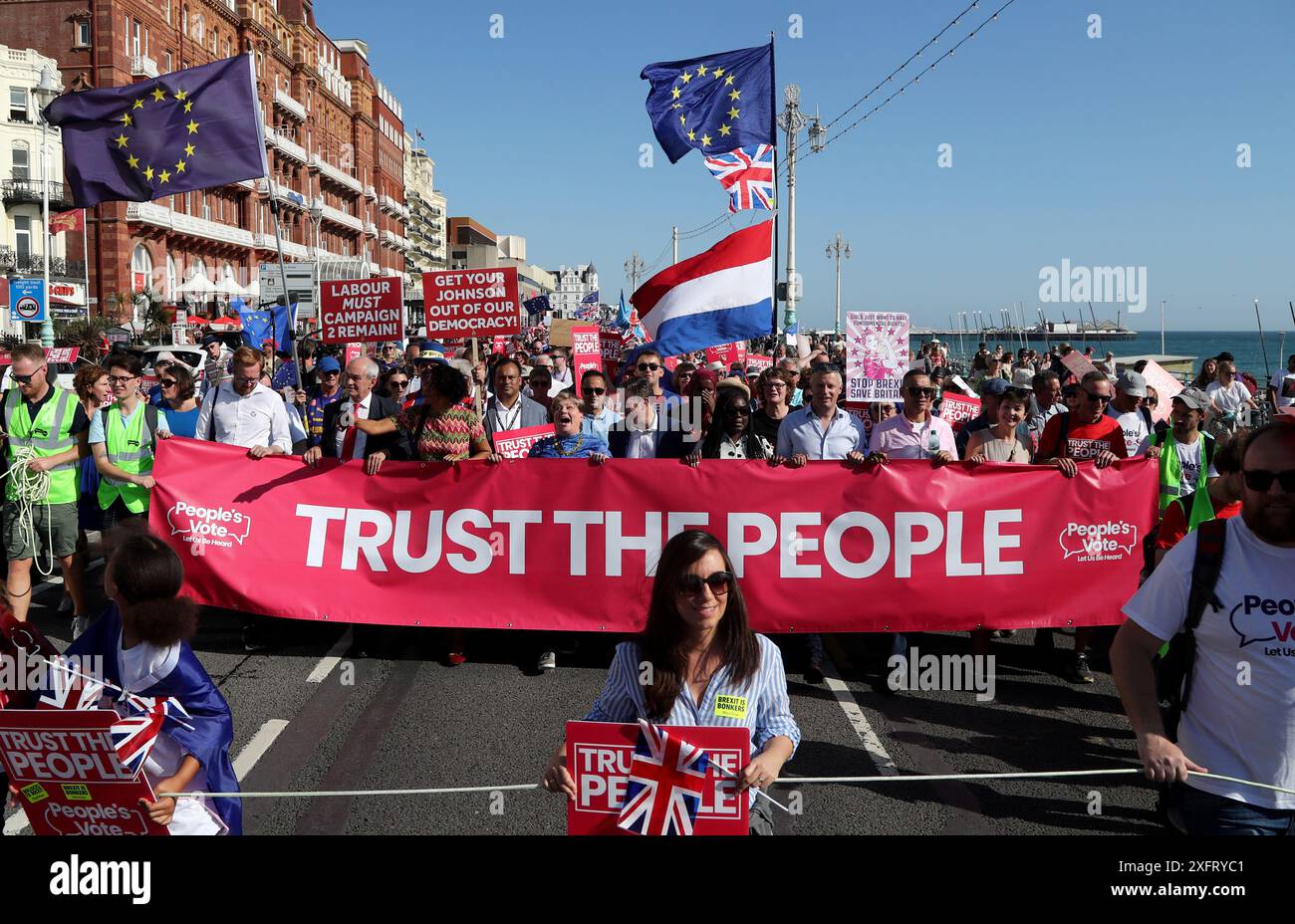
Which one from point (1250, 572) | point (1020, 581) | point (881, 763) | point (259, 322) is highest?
point (259, 322)

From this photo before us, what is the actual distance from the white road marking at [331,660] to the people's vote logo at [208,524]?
980 millimetres

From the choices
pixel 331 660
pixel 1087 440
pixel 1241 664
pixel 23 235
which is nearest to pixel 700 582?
pixel 1241 664

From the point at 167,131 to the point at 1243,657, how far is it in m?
10.4

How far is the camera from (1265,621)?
2727mm

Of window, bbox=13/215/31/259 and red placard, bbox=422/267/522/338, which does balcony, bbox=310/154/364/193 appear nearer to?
window, bbox=13/215/31/259

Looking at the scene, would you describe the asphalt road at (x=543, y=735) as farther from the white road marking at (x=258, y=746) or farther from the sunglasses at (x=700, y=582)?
the sunglasses at (x=700, y=582)

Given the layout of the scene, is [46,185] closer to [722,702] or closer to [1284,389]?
[1284,389]

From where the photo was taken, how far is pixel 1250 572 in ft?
9.02

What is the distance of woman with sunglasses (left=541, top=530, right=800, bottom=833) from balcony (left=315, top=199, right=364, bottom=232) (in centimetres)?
7969

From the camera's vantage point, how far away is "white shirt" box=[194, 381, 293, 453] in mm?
7941

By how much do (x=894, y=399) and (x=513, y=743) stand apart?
212 inches

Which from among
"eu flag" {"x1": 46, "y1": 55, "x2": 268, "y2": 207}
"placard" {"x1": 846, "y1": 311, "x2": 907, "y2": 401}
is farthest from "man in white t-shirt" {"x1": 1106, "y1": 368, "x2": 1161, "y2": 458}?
"eu flag" {"x1": 46, "y1": 55, "x2": 268, "y2": 207}
